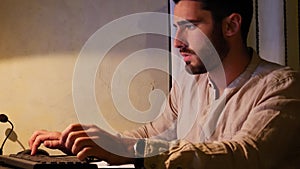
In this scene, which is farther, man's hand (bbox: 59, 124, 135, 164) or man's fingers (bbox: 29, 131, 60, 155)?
man's fingers (bbox: 29, 131, 60, 155)

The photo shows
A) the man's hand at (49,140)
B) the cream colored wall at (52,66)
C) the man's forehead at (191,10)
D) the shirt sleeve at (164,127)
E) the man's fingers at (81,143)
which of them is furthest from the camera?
the cream colored wall at (52,66)

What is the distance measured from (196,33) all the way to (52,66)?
619 millimetres

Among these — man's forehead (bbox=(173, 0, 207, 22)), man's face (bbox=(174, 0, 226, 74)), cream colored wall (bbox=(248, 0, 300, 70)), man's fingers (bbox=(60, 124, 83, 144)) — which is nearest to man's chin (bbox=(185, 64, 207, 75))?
man's face (bbox=(174, 0, 226, 74))

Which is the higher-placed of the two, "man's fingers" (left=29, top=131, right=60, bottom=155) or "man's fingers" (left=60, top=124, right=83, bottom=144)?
"man's fingers" (left=60, top=124, right=83, bottom=144)

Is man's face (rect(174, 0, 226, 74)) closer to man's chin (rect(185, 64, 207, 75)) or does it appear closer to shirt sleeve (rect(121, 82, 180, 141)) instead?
man's chin (rect(185, 64, 207, 75))

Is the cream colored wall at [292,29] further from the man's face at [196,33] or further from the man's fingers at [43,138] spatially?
the man's fingers at [43,138]

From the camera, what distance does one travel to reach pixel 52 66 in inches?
62.8

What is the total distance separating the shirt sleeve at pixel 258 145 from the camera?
796 mm

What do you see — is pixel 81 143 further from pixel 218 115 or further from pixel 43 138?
pixel 218 115

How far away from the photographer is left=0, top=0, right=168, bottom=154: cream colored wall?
1593mm

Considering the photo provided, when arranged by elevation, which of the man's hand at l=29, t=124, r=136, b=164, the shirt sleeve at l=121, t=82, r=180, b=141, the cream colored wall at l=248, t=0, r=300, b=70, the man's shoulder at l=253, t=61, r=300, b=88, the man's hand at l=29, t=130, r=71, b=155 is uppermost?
the cream colored wall at l=248, t=0, r=300, b=70

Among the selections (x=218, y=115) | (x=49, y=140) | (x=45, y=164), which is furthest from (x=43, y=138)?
(x=218, y=115)

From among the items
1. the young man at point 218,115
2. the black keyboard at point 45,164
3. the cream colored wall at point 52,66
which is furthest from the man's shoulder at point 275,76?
the cream colored wall at point 52,66

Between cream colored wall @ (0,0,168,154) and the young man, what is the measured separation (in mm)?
274
